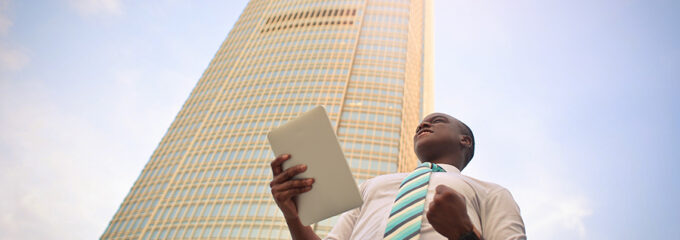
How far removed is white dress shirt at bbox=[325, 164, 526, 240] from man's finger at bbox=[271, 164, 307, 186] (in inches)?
20.5

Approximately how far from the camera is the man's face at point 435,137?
3.01m

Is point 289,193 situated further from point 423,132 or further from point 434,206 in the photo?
point 423,132

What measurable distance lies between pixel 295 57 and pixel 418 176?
6063 cm

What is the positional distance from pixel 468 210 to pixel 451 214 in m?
0.50

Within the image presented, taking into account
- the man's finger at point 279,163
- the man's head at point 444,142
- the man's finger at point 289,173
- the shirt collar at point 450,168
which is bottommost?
the shirt collar at point 450,168

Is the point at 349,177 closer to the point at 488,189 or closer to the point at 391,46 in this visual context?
the point at 488,189

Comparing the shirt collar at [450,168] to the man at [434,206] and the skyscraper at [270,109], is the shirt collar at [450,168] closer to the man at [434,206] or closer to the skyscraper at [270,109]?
the man at [434,206]

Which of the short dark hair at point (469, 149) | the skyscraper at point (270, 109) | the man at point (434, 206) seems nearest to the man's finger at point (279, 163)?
the man at point (434, 206)

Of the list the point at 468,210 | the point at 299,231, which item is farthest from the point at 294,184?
the point at 468,210

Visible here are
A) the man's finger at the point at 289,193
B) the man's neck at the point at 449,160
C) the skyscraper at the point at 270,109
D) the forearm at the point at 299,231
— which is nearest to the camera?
the man's finger at the point at 289,193

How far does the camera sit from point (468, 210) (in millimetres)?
2105

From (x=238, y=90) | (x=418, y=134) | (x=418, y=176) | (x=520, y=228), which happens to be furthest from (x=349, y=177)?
(x=238, y=90)

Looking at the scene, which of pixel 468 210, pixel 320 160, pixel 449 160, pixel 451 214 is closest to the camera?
pixel 451 214

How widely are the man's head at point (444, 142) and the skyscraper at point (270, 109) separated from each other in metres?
39.7
